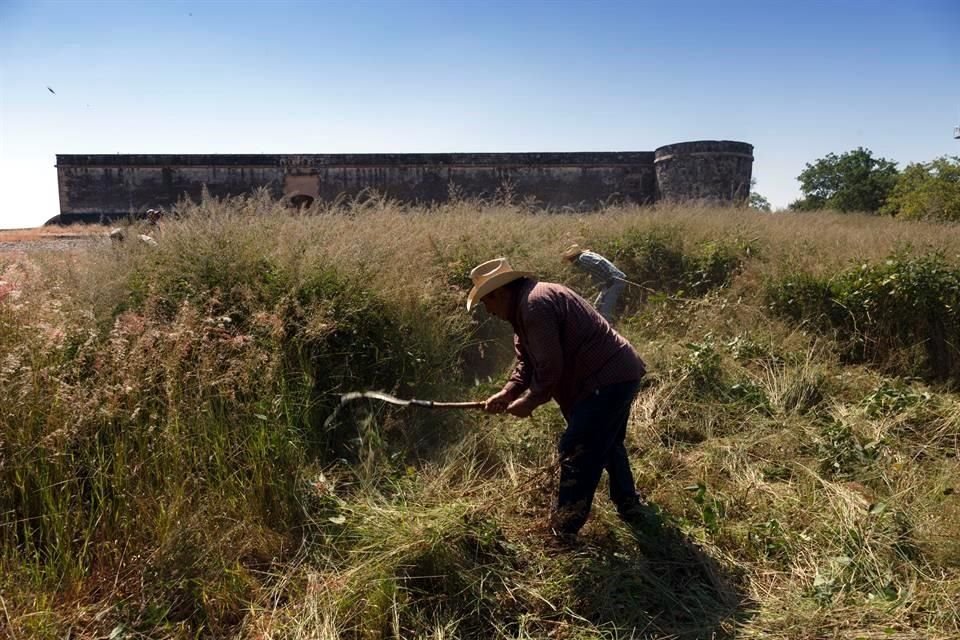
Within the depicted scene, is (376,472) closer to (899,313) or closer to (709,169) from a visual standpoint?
(899,313)

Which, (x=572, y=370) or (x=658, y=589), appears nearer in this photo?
(x=658, y=589)

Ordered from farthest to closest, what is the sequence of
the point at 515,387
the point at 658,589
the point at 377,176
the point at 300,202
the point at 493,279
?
the point at 377,176 < the point at 300,202 < the point at 515,387 < the point at 493,279 < the point at 658,589

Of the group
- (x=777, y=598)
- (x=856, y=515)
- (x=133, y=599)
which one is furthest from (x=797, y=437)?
(x=133, y=599)

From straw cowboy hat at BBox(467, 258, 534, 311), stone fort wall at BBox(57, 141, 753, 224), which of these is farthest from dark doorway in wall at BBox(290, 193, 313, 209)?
straw cowboy hat at BBox(467, 258, 534, 311)

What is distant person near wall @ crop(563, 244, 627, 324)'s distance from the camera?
685cm

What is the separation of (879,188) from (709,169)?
16.2 m

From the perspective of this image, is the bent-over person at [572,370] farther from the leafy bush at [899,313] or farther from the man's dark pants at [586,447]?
the leafy bush at [899,313]

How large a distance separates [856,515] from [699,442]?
142 centimetres

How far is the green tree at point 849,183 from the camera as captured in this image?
89.7 feet

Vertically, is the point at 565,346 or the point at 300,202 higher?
the point at 300,202

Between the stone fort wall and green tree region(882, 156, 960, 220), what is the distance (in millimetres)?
4739

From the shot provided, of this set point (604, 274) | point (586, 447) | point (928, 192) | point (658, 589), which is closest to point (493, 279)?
point (586, 447)

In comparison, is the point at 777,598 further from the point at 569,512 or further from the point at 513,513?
the point at 513,513

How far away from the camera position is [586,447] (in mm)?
3371
